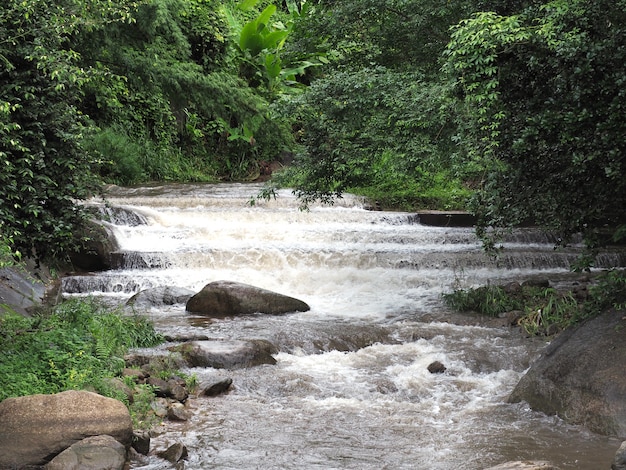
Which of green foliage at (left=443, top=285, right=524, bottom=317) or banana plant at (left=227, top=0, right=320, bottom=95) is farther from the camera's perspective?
banana plant at (left=227, top=0, right=320, bottom=95)

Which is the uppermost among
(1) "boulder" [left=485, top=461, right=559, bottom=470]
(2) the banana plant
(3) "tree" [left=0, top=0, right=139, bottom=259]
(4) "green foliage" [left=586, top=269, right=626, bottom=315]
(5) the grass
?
(2) the banana plant

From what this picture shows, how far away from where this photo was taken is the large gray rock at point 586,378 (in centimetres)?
590

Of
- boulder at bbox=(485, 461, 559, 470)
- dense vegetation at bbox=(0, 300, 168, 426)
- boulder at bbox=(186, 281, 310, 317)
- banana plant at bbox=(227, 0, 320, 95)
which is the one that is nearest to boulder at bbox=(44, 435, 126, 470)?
dense vegetation at bbox=(0, 300, 168, 426)

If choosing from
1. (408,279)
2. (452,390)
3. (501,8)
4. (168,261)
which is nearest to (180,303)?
(168,261)

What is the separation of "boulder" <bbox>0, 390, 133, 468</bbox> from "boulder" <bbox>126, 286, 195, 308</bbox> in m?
5.33

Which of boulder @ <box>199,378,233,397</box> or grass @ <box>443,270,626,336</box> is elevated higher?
grass @ <box>443,270,626,336</box>

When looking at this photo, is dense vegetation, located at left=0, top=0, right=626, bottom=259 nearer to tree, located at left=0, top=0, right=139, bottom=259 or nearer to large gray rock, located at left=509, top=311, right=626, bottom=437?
tree, located at left=0, top=0, right=139, bottom=259

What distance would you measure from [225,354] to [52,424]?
2.91m

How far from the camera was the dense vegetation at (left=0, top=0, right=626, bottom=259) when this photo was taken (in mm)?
6477

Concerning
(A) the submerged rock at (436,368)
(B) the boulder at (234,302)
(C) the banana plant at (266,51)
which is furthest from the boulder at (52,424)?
(C) the banana plant at (266,51)

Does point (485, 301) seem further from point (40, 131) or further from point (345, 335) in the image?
point (40, 131)

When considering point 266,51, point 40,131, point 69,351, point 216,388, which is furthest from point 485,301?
point 266,51

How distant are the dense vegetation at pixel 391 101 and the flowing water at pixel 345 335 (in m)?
1.65

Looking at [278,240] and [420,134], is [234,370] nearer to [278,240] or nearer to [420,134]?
[420,134]
